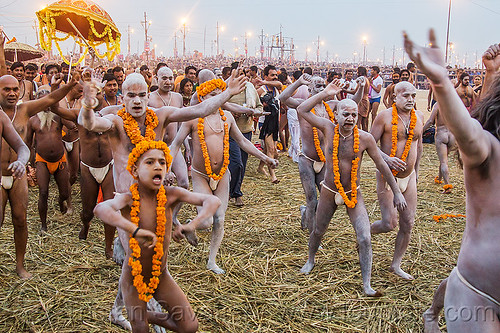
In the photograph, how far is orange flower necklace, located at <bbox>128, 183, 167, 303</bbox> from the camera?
3445 millimetres

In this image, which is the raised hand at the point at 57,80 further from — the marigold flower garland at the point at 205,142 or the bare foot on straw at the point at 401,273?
the bare foot on straw at the point at 401,273

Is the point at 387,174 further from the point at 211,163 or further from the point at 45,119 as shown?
the point at 45,119

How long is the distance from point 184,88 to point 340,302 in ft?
19.9

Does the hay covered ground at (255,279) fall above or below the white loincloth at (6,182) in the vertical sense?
below

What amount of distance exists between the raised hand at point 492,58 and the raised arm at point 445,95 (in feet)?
8.22

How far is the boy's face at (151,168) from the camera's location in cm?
345

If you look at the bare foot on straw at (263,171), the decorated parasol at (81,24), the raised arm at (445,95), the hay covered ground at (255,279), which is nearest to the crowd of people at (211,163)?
the raised arm at (445,95)

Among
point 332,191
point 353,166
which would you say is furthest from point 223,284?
point 353,166

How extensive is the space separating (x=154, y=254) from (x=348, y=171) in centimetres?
264

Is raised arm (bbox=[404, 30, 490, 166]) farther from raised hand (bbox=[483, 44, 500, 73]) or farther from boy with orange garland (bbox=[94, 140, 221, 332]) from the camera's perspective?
raised hand (bbox=[483, 44, 500, 73])

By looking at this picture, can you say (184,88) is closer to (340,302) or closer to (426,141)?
(340,302)

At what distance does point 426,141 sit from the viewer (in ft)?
50.3

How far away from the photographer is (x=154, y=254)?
3539 mm

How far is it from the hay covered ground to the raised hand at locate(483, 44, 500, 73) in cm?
247
